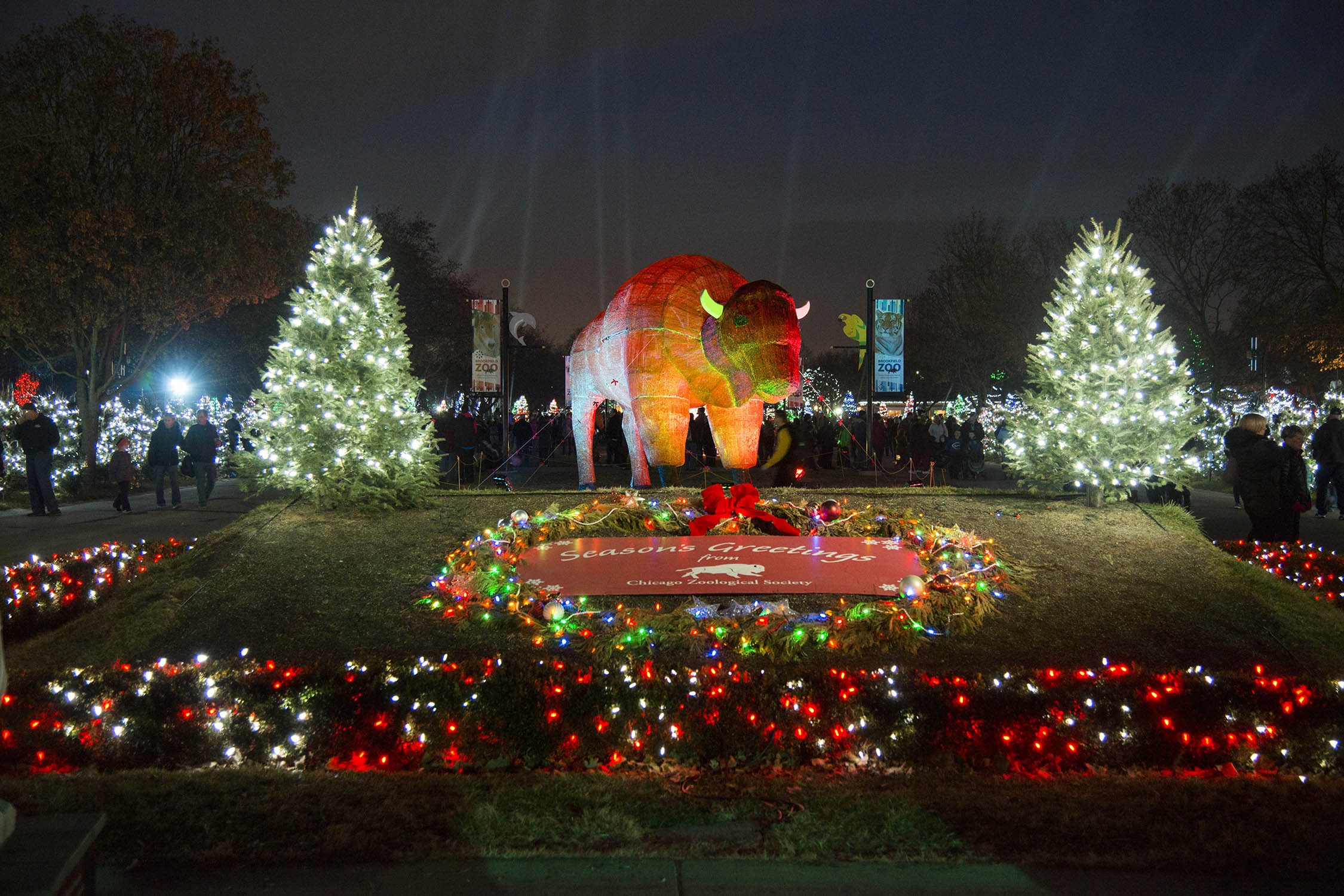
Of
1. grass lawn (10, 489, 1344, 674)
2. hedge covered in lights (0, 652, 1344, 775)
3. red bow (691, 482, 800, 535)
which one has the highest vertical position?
red bow (691, 482, 800, 535)

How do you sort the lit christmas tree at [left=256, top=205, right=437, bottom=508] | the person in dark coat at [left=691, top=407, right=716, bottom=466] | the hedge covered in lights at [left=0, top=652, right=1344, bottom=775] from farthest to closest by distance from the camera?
the person in dark coat at [left=691, top=407, right=716, bottom=466] → the lit christmas tree at [left=256, top=205, right=437, bottom=508] → the hedge covered in lights at [left=0, top=652, right=1344, bottom=775]

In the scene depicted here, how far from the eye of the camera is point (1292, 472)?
8594 mm

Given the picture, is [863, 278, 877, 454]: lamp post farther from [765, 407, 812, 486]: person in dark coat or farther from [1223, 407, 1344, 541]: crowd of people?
[1223, 407, 1344, 541]: crowd of people

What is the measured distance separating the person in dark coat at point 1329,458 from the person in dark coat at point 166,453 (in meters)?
Result: 17.8

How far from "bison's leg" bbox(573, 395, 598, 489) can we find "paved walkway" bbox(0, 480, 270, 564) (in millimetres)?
5066

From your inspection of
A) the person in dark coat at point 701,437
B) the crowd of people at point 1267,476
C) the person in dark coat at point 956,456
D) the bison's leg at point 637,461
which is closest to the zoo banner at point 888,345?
the person in dark coat at point 956,456

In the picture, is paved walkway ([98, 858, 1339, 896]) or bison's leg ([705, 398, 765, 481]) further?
bison's leg ([705, 398, 765, 481])

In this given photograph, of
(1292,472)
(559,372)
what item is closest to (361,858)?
(1292,472)

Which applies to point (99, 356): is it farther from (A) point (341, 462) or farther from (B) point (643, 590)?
(B) point (643, 590)

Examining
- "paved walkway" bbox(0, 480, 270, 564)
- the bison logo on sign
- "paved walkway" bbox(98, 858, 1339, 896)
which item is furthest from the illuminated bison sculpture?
"paved walkway" bbox(98, 858, 1339, 896)

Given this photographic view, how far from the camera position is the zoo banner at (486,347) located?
17.2 metres

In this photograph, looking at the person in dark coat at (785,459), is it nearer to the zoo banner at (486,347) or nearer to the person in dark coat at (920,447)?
the person in dark coat at (920,447)

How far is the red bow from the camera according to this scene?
7461 mm

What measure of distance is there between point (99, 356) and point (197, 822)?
18027mm
